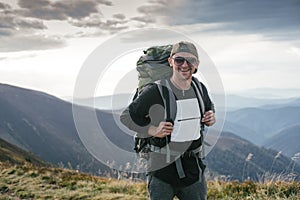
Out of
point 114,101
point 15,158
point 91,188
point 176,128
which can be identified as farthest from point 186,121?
point 15,158

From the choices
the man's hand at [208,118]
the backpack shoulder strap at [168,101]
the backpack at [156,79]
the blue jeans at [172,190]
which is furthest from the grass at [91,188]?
the backpack shoulder strap at [168,101]

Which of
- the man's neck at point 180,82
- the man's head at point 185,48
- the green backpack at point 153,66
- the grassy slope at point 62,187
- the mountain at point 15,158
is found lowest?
the mountain at point 15,158

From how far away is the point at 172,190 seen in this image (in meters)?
3.87

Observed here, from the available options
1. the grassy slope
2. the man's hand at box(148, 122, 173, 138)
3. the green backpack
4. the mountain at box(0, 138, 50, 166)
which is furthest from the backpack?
the mountain at box(0, 138, 50, 166)

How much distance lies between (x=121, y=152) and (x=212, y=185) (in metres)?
4.14

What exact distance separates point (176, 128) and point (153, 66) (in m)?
0.78

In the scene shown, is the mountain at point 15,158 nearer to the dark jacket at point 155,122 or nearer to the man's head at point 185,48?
the dark jacket at point 155,122

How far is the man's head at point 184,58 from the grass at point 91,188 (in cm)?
317

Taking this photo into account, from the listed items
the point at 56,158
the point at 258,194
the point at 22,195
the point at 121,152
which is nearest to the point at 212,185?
the point at 258,194

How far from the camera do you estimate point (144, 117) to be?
3857 mm

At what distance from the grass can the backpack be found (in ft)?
9.70

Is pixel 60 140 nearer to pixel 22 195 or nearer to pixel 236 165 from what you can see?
pixel 236 165

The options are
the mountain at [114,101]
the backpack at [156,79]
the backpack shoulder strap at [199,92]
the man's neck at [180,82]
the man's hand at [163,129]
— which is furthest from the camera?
the mountain at [114,101]

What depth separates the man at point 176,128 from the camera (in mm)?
3766
